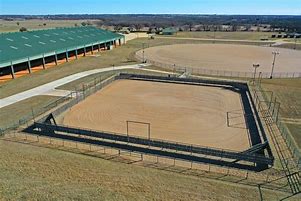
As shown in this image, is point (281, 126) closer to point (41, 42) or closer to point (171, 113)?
point (171, 113)

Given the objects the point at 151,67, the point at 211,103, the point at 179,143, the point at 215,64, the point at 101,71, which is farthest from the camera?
the point at 215,64

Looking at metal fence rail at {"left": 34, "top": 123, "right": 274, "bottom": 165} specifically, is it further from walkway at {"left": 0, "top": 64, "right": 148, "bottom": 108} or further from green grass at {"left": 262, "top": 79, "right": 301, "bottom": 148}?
walkway at {"left": 0, "top": 64, "right": 148, "bottom": 108}

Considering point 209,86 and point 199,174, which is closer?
point 199,174

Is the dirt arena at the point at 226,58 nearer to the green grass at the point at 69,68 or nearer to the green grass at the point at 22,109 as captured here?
the green grass at the point at 69,68

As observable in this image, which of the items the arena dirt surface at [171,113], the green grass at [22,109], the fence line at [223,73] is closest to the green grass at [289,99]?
the fence line at [223,73]

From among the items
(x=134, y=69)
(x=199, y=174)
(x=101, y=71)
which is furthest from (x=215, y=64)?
(x=199, y=174)

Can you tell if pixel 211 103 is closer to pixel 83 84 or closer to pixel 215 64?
pixel 83 84
